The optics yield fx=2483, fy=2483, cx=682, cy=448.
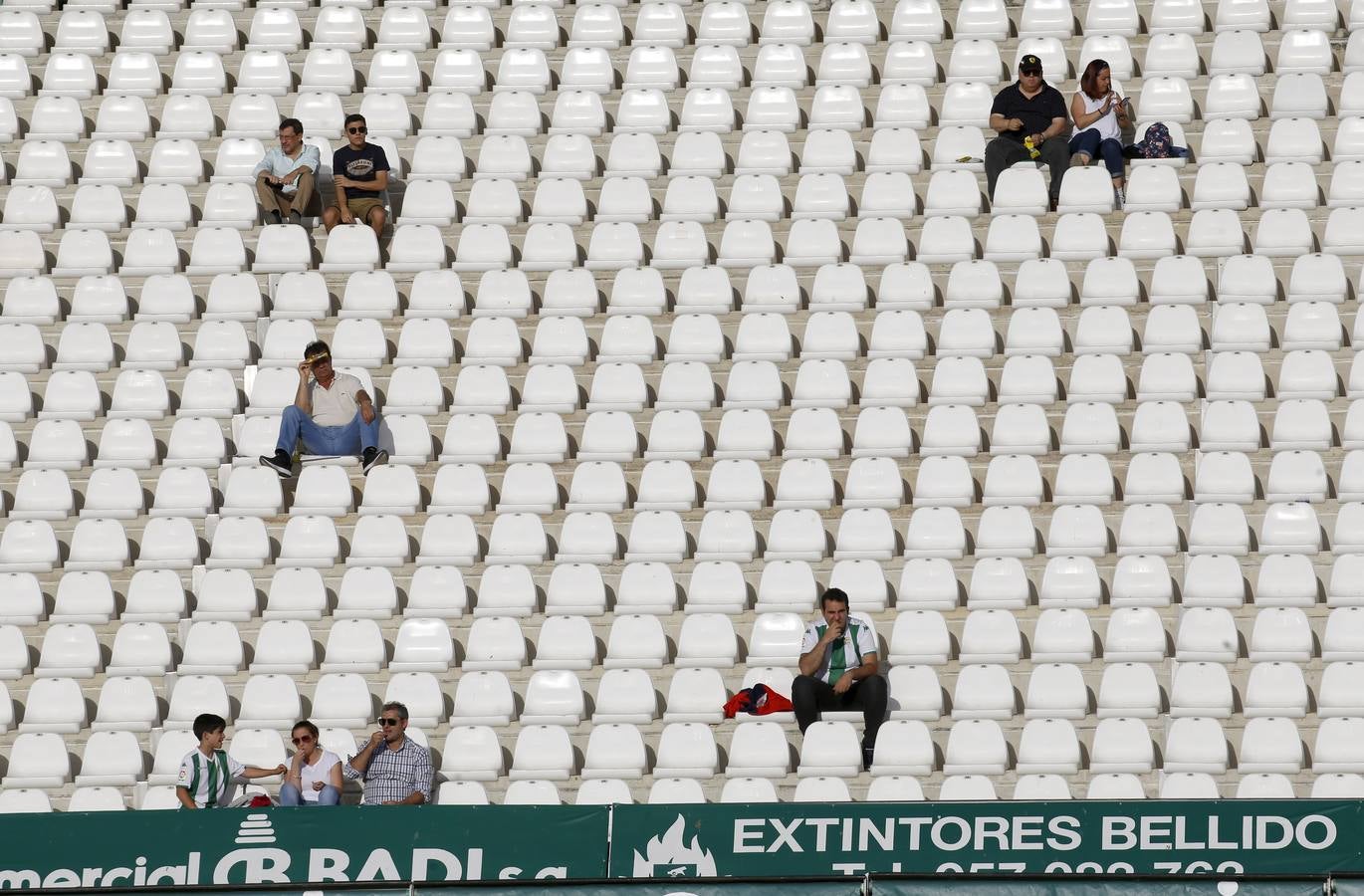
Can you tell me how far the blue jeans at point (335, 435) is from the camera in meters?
13.3

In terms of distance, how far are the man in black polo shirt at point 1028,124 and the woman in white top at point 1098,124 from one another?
0.34ft

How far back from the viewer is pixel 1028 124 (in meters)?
14.3

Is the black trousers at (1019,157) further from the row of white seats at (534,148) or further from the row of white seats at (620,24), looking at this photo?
the row of white seats at (620,24)

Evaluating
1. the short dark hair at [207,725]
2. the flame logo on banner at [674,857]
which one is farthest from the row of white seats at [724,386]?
the flame logo on banner at [674,857]

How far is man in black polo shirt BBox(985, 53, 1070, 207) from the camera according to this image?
46.4 ft

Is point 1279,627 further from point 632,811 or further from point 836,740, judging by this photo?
point 632,811

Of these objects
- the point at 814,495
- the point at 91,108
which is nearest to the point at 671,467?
the point at 814,495

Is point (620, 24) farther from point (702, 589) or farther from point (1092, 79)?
point (702, 589)

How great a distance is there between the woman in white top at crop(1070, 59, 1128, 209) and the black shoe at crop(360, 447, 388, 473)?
14.3ft

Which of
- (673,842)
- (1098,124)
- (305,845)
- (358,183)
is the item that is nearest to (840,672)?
(673,842)

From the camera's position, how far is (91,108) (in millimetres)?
15570

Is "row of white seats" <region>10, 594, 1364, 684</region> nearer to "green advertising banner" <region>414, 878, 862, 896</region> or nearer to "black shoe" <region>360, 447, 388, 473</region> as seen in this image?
"black shoe" <region>360, 447, 388, 473</region>

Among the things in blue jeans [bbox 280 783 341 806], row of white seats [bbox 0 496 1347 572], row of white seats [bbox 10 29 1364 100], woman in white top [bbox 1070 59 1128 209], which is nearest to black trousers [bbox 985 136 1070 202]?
woman in white top [bbox 1070 59 1128 209]

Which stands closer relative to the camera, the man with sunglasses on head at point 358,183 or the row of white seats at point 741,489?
the row of white seats at point 741,489
